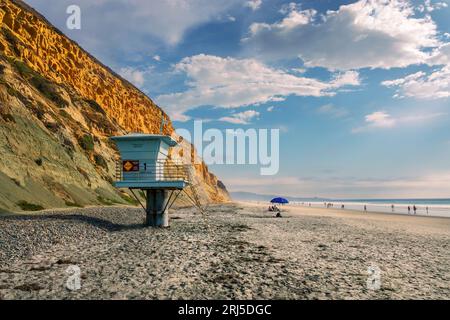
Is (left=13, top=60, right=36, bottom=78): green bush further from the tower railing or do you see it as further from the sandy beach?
the sandy beach

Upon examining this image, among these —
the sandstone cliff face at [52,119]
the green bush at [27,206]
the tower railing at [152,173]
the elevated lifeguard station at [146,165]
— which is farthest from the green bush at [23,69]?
the tower railing at [152,173]

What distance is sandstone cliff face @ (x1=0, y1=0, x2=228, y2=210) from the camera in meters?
39.1

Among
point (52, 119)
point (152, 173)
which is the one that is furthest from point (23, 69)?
point (152, 173)

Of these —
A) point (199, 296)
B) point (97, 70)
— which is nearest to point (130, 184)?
point (199, 296)

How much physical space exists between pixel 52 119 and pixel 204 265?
48.0 m

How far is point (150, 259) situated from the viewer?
636 inches

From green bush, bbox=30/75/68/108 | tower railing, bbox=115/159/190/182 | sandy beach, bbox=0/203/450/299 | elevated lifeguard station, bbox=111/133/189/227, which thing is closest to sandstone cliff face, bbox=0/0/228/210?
green bush, bbox=30/75/68/108

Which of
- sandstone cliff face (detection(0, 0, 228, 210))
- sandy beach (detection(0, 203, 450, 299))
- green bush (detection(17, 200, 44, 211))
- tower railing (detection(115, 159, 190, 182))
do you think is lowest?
sandy beach (detection(0, 203, 450, 299))

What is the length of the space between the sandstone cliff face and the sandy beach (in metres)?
15.5

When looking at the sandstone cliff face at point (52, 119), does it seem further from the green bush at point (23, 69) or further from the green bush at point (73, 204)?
the green bush at point (73, 204)

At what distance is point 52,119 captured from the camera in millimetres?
54281

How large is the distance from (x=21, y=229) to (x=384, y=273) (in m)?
20.4

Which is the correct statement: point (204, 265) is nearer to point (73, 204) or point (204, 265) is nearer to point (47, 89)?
point (73, 204)
